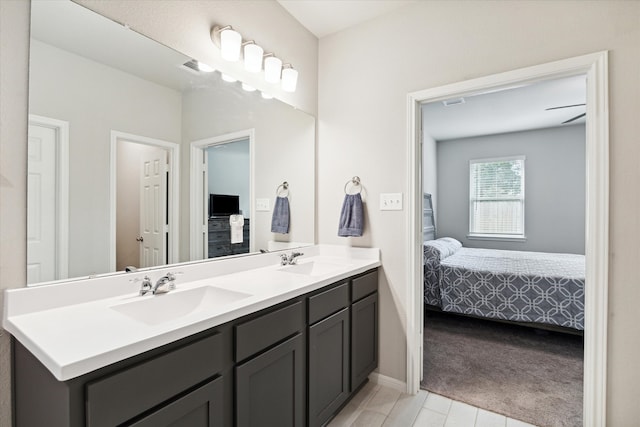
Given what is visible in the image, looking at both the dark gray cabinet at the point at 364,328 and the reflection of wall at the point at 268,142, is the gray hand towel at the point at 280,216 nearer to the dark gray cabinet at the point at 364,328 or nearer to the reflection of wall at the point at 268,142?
the reflection of wall at the point at 268,142

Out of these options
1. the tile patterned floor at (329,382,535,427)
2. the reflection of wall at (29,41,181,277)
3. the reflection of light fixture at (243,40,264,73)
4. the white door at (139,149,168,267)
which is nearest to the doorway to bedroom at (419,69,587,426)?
the tile patterned floor at (329,382,535,427)

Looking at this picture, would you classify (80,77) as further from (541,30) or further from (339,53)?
(541,30)

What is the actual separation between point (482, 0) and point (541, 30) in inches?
15.5

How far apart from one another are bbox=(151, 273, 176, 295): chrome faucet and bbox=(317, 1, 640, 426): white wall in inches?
50.4

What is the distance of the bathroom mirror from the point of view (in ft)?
3.77

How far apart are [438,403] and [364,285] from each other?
2.88 ft

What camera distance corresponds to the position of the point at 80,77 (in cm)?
125

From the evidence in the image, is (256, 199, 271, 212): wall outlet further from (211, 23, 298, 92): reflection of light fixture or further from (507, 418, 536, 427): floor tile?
(507, 418, 536, 427): floor tile

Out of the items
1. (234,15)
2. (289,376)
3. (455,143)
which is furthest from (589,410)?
(455,143)

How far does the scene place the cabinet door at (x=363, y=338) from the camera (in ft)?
6.29

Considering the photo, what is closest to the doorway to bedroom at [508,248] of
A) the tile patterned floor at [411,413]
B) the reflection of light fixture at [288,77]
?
the tile patterned floor at [411,413]

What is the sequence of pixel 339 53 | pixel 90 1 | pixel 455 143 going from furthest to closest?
pixel 455 143 < pixel 339 53 < pixel 90 1

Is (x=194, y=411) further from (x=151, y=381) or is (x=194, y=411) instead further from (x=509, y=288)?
(x=509, y=288)

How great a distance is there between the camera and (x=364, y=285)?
2031 mm
